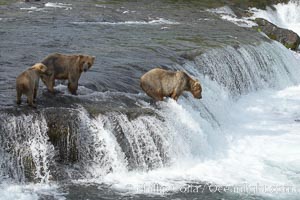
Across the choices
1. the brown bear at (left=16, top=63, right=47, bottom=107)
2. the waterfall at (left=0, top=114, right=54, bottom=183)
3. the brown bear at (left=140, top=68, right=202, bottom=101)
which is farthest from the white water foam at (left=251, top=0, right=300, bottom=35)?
the waterfall at (left=0, top=114, right=54, bottom=183)

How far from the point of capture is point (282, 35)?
2917cm

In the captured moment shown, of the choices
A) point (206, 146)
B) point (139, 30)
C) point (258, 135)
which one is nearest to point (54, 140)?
point (206, 146)

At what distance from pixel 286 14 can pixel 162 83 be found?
26.1 metres

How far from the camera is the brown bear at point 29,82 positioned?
1087cm

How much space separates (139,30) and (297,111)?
756cm

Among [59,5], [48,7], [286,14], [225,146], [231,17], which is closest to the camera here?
[225,146]

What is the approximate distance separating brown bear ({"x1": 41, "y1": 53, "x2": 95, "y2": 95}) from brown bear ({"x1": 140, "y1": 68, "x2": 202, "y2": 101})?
1568 mm

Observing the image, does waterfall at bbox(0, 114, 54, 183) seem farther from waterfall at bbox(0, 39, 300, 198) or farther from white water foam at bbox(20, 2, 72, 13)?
white water foam at bbox(20, 2, 72, 13)

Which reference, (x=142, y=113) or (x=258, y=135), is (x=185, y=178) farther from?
(x=258, y=135)

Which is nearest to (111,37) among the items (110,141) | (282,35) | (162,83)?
(162,83)

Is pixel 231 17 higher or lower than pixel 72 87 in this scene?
lower

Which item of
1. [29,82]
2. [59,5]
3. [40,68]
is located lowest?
[59,5]

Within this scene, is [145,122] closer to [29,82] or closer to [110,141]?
[110,141]

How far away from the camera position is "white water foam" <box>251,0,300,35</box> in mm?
35812
